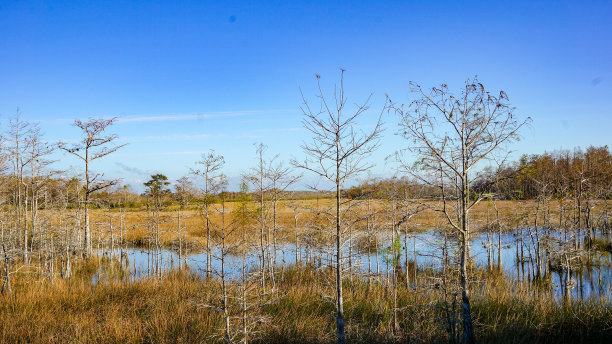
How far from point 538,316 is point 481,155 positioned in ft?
17.6

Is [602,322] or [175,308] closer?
[602,322]

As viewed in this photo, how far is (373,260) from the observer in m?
22.2

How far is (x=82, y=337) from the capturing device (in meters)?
7.23

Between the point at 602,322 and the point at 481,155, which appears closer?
the point at 481,155

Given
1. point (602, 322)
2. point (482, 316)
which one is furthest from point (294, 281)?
point (602, 322)

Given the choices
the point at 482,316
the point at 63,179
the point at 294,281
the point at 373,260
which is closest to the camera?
the point at 482,316

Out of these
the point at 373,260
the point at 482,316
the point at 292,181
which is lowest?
the point at 373,260

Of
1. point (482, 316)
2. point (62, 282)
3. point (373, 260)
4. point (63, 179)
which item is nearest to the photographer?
point (482, 316)

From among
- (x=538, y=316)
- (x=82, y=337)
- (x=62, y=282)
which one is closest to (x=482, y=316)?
(x=538, y=316)

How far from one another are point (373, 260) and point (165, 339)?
16939mm

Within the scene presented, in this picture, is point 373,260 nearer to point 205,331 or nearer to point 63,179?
point 205,331

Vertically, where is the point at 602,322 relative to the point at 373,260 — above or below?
→ above

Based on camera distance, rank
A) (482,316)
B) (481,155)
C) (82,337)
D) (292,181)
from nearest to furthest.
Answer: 1. (481,155)
2. (82,337)
3. (482,316)
4. (292,181)

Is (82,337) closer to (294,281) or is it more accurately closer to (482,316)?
(294,281)
